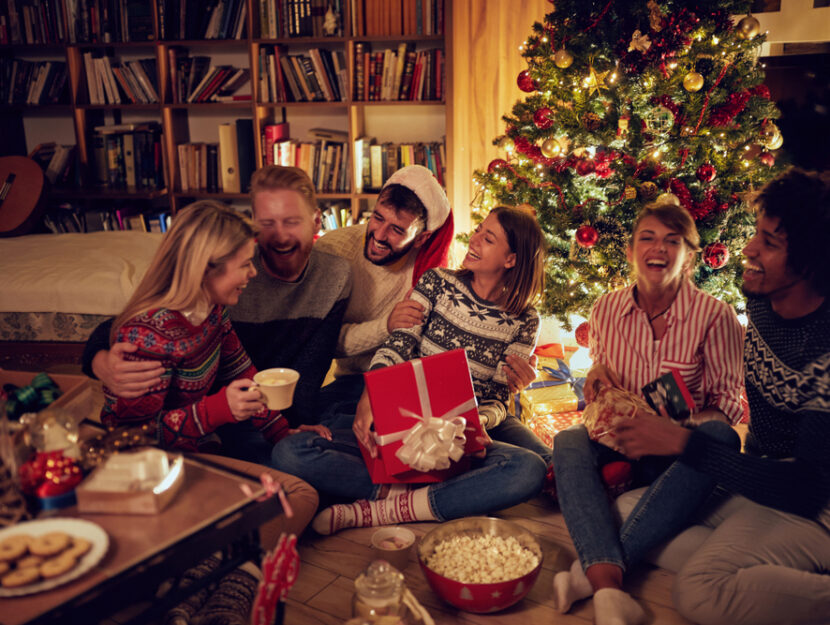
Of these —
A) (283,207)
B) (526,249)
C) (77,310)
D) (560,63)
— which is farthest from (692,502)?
(77,310)

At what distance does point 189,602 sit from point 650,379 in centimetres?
133

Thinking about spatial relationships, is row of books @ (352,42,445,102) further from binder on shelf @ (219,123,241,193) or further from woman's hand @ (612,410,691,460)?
woman's hand @ (612,410,691,460)

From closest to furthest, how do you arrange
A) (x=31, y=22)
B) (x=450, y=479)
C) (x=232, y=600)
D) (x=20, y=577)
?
(x=20, y=577)
(x=232, y=600)
(x=450, y=479)
(x=31, y=22)

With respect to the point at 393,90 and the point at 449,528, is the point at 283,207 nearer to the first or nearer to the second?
the point at 449,528

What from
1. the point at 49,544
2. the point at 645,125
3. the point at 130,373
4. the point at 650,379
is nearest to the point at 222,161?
the point at 645,125

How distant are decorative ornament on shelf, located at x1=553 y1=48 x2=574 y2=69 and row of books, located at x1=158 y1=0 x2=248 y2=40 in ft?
7.26

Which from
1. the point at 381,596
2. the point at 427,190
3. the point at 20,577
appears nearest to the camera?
the point at 20,577

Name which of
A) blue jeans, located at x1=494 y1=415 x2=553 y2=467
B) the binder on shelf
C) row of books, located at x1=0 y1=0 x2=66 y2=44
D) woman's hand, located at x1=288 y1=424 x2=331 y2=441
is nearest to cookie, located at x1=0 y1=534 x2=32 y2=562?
woman's hand, located at x1=288 y1=424 x2=331 y2=441

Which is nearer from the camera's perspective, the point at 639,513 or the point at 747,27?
the point at 639,513

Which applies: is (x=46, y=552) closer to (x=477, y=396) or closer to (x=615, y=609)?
(x=615, y=609)

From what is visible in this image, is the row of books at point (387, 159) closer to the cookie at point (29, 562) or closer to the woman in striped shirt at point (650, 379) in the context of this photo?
the woman in striped shirt at point (650, 379)

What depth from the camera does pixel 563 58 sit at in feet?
8.03

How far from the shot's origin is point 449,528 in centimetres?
170

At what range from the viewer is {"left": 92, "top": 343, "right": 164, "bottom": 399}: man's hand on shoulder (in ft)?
5.08
